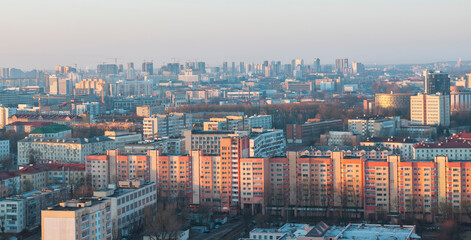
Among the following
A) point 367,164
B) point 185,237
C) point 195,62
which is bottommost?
point 185,237

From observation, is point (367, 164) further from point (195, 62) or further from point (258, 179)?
point (195, 62)

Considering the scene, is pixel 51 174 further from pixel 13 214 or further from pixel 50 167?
pixel 13 214

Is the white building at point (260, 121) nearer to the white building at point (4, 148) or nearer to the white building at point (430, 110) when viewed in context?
the white building at point (430, 110)

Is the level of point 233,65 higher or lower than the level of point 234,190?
higher

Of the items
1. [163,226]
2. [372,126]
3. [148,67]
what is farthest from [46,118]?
[148,67]

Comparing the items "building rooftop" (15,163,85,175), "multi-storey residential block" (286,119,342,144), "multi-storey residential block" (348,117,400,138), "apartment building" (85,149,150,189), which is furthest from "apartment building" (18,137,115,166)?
"multi-storey residential block" (348,117,400,138)

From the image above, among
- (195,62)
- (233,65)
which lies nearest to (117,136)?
(195,62)

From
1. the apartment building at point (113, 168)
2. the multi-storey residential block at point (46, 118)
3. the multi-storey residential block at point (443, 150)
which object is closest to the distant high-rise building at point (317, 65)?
the multi-storey residential block at point (46, 118)
